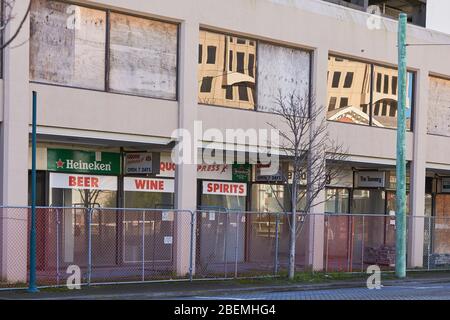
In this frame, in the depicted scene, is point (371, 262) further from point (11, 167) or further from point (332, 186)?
point (11, 167)

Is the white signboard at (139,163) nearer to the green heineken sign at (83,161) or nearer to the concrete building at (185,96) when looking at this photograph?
the concrete building at (185,96)

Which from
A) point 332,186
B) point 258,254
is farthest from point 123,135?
point 332,186

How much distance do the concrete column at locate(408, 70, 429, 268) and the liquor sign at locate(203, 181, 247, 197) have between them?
20.1 feet

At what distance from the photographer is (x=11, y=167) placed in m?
16.1

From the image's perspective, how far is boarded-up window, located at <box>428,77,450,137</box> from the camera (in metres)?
25.6

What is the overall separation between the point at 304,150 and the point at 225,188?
407cm

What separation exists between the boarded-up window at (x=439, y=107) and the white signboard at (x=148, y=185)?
396 inches

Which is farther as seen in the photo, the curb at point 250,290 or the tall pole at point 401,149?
the tall pole at point 401,149

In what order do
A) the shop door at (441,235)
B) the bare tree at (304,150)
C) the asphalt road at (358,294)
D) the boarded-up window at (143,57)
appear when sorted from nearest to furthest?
the asphalt road at (358,294)
the boarded-up window at (143,57)
the bare tree at (304,150)
the shop door at (441,235)

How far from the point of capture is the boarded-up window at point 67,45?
16.9 m

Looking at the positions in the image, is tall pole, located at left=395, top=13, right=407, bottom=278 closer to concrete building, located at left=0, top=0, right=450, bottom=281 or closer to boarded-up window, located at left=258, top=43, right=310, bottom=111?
concrete building, located at left=0, top=0, right=450, bottom=281
